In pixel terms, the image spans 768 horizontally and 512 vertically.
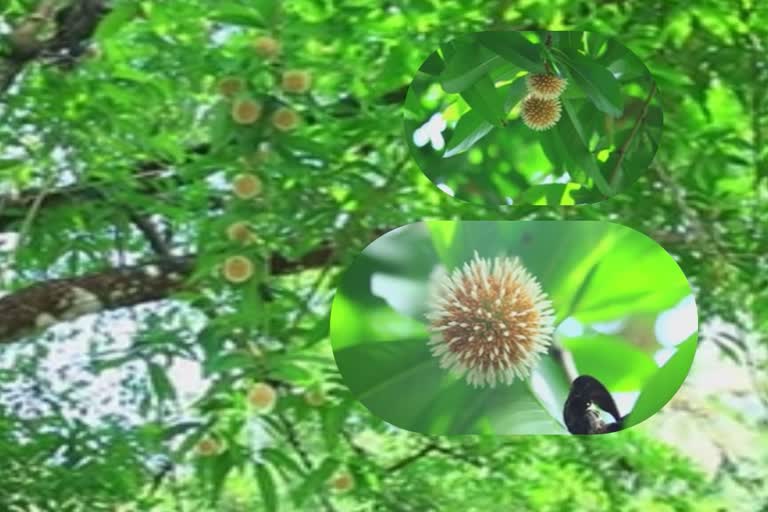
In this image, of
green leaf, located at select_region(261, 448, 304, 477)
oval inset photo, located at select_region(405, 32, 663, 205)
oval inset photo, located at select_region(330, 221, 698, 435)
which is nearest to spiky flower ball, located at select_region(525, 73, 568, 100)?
oval inset photo, located at select_region(405, 32, 663, 205)

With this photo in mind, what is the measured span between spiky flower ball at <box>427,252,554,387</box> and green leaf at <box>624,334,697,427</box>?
0.09m

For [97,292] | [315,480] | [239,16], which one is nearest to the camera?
[239,16]

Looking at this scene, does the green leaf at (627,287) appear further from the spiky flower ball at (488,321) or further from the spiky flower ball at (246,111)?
the spiky flower ball at (246,111)

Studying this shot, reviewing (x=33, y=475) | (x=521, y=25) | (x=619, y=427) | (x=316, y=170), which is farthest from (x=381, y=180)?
(x=33, y=475)

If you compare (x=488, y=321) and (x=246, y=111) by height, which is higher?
(x=246, y=111)

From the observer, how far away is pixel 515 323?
2.67 feet

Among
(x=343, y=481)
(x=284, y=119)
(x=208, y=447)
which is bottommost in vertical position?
(x=343, y=481)

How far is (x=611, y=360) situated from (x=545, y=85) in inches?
8.5

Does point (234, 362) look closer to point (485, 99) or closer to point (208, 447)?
point (208, 447)

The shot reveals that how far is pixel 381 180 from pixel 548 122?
22 cm

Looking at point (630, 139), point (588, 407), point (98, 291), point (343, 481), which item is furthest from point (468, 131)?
point (98, 291)

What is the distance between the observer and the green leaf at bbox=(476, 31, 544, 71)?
0.80 m

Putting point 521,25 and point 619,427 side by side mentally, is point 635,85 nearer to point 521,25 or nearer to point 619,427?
point 521,25

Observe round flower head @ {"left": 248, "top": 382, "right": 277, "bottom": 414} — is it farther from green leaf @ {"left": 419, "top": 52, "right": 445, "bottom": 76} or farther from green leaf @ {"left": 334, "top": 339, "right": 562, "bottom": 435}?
green leaf @ {"left": 419, "top": 52, "right": 445, "bottom": 76}
